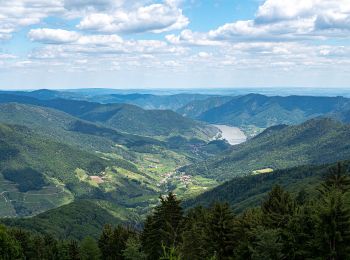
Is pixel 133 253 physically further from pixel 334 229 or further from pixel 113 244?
pixel 334 229

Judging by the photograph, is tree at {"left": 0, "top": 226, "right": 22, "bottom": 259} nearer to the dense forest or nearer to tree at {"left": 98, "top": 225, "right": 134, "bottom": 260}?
tree at {"left": 98, "top": 225, "right": 134, "bottom": 260}

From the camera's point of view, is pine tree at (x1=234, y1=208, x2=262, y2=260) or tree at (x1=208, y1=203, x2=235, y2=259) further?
tree at (x1=208, y1=203, x2=235, y2=259)

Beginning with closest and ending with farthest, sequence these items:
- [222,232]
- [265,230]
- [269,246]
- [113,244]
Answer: [269,246] < [265,230] < [222,232] < [113,244]

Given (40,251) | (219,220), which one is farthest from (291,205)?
(40,251)

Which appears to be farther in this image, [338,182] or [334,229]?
Result: [338,182]

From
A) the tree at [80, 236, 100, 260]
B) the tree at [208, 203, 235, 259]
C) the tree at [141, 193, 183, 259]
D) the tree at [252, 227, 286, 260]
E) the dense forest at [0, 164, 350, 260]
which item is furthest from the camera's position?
the tree at [80, 236, 100, 260]

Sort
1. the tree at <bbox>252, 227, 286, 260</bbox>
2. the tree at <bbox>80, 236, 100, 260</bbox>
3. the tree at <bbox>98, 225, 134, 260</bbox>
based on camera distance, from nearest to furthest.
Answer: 1. the tree at <bbox>252, 227, 286, 260</bbox>
2. the tree at <bbox>98, 225, 134, 260</bbox>
3. the tree at <bbox>80, 236, 100, 260</bbox>

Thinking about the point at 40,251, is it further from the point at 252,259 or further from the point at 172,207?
the point at 252,259

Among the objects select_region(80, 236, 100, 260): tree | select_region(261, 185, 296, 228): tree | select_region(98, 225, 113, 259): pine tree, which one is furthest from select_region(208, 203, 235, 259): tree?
select_region(80, 236, 100, 260): tree

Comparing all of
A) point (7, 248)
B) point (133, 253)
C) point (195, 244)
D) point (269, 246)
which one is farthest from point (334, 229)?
point (7, 248)
